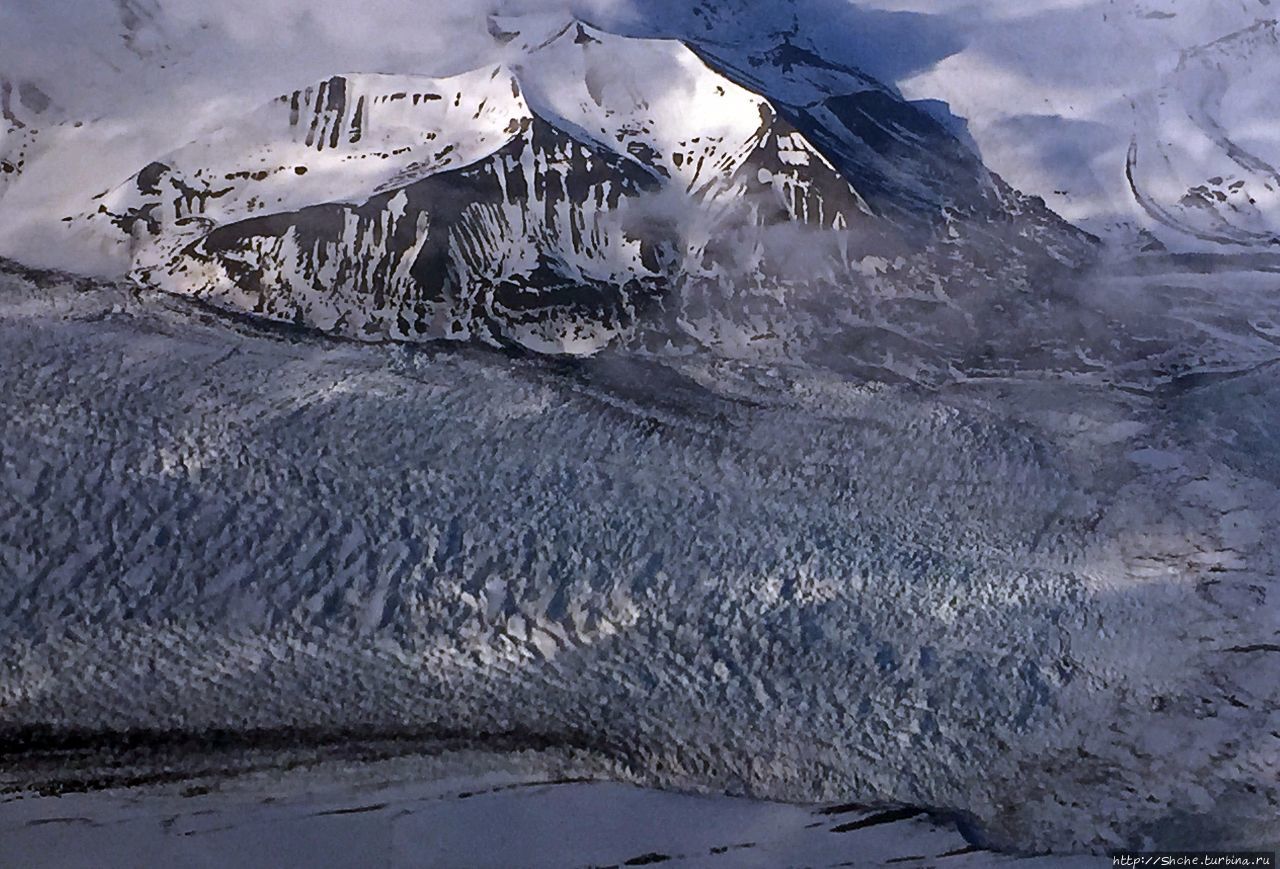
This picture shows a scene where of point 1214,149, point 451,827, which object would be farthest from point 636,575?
point 1214,149

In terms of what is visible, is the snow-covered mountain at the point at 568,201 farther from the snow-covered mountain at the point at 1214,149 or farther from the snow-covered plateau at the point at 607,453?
the snow-covered mountain at the point at 1214,149

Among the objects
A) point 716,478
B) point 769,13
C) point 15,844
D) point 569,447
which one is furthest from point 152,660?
point 769,13

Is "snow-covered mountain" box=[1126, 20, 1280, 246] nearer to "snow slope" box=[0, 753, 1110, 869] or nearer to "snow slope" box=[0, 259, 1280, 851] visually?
"snow slope" box=[0, 259, 1280, 851]

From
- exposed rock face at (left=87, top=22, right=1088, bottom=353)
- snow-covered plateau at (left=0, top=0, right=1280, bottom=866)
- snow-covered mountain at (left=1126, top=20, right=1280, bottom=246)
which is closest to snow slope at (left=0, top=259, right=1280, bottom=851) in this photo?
snow-covered plateau at (left=0, top=0, right=1280, bottom=866)

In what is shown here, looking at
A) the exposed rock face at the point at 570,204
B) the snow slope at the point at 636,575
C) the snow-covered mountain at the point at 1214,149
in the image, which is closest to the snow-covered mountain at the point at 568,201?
the exposed rock face at the point at 570,204

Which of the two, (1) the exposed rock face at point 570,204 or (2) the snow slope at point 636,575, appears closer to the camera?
(2) the snow slope at point 636,575

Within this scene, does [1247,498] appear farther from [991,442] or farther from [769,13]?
[769,13]
